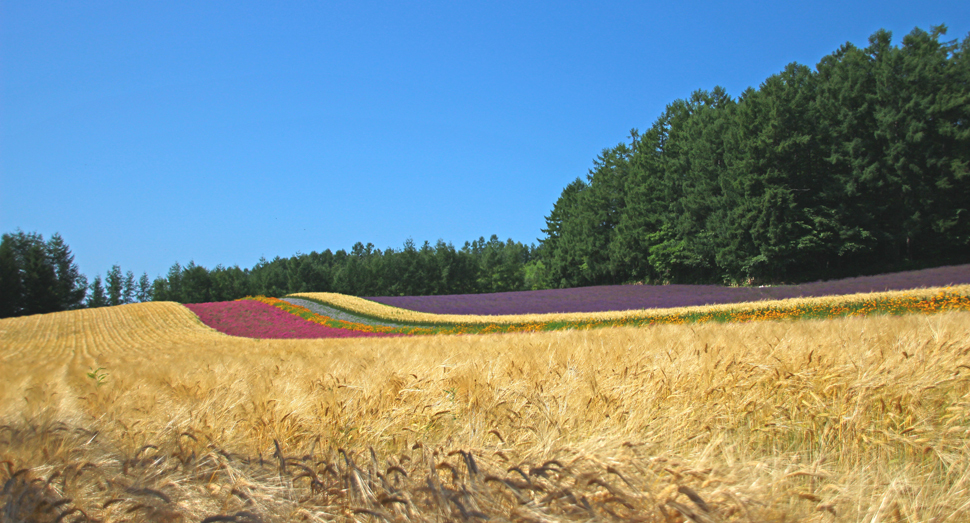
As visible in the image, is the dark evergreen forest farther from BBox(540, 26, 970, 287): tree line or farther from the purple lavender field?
the purple lavender field

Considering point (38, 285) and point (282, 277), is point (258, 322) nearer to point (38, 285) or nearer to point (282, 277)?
point (38, 285)

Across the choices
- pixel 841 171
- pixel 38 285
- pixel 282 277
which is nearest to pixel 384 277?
pixel 282 277

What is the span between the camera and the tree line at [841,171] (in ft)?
119

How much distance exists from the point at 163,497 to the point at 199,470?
458 mm

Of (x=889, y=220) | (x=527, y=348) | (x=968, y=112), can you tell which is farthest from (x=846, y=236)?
(x=527, y=348)

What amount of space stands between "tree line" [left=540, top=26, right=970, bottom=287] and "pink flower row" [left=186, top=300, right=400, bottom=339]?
32.6 meters

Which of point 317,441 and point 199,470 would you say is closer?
point 199,470

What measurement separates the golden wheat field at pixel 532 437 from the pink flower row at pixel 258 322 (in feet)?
68.3

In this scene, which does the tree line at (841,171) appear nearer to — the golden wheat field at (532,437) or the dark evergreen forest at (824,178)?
the dark evergreen forest at (824,178)

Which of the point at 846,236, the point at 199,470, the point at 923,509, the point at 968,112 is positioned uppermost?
the point at 968,112

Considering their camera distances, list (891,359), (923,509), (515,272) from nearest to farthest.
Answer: (923,509), (891,359), (515,272)

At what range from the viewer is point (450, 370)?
4.18 meters

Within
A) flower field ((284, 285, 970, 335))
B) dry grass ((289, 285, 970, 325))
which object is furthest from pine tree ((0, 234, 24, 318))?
flower field ((284, 285, 970, 335))

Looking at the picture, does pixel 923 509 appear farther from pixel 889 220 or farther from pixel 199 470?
pixel 889 220
